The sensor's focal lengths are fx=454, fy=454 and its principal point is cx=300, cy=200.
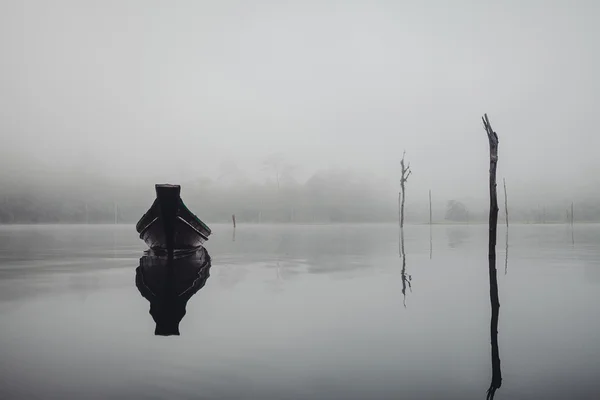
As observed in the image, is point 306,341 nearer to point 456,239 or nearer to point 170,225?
point 170,225

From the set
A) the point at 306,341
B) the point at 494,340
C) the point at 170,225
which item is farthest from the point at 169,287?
the point at 170,225

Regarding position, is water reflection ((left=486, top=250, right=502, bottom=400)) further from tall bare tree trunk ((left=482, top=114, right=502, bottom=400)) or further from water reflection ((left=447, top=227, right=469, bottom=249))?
water reflection ((left=447, top=227, right=469, bottom=249))

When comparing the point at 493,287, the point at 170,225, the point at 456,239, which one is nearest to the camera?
the point at 493,287

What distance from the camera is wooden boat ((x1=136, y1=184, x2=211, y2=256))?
846 inches

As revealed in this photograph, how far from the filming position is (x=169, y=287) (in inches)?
476

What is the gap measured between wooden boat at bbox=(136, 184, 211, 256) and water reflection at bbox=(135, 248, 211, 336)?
2.84 m

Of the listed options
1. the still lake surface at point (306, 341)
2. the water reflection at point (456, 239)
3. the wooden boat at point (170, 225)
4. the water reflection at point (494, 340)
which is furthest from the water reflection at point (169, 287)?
the water reflection at point (456, 239)

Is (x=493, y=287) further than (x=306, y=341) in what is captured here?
Yes

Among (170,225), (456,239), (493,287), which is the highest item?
(170,225)

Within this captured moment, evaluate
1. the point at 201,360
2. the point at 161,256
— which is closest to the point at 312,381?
the point at 201,360

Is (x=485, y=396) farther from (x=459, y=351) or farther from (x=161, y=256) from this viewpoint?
(x=161, y=256)

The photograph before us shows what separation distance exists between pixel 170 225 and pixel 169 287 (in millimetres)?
10367

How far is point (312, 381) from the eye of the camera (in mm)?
4898

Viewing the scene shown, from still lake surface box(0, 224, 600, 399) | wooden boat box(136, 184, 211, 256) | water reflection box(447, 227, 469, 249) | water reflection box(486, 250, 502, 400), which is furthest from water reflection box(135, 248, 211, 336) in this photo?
water reflection box(447, 227, 469, 249)
